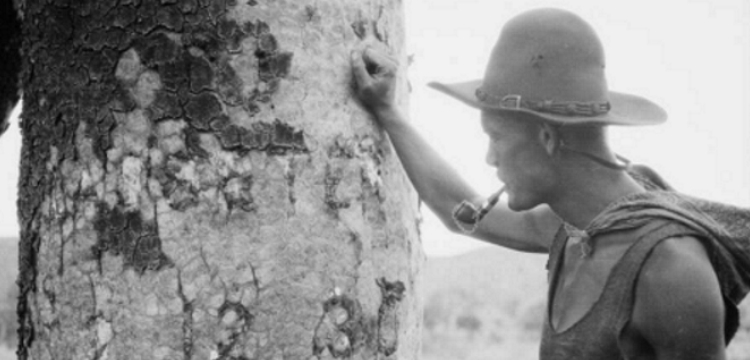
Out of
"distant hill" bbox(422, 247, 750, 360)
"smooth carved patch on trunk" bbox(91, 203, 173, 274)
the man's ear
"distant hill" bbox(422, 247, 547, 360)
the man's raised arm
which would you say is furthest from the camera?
"distant hill" bbox(422, 247, 547, 360)

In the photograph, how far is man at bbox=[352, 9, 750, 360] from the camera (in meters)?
2.03

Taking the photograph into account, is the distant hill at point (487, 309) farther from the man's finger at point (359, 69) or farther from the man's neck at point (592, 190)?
the man's finger at point (359, 69)

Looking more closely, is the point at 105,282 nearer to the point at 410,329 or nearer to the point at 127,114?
the point at 127,114

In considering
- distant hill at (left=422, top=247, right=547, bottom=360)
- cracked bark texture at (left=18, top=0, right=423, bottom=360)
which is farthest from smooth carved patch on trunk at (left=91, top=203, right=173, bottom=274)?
distant hill at (left=422, top=247, right=547, bottom=360)

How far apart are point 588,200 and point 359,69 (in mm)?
673

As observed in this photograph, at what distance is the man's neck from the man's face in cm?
5

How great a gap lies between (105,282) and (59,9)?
0.61m

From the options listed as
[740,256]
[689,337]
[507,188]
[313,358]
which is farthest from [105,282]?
[740,256]

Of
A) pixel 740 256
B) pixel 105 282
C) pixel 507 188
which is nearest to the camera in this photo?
pixel 105 282

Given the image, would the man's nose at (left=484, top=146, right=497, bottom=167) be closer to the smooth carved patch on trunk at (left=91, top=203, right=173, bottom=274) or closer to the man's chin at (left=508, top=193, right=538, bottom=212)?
the man's chin at (left=508, top=193, right=538, bottom=212)

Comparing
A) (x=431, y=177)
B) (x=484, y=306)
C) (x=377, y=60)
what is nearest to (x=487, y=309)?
(x=484, y=306)

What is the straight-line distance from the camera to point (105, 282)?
1.97 meters

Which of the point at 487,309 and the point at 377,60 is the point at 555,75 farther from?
the point at 487,309

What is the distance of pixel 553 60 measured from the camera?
2301 millimetres
